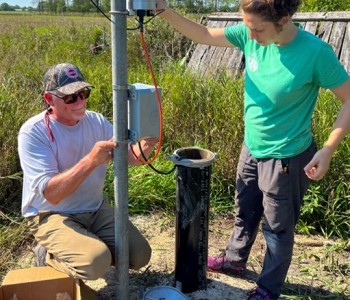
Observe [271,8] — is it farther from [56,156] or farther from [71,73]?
[56,156]

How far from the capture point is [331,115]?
3.69m

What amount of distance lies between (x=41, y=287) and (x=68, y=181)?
0.62 metres

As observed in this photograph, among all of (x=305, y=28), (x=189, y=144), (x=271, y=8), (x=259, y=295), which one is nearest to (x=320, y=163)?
(x=271, y=8)

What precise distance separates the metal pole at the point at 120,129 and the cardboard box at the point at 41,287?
25 centimetres

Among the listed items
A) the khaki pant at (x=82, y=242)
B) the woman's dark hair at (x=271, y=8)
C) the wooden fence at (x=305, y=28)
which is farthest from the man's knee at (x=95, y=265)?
the wooden fence at (x=305, y=28)

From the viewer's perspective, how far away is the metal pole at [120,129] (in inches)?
Result: 77.3

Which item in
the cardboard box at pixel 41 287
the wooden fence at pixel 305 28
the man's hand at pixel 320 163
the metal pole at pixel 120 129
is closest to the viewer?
the metal pole at pixel 120 129

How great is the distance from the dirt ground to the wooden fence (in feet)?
7.15

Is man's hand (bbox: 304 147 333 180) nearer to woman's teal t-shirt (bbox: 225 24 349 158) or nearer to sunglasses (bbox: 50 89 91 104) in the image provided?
woman's teal t-shirt (bbox: 225 24 349 158)

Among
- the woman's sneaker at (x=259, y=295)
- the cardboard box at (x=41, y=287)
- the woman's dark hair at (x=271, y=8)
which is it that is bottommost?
the woman's sneaker at (x=259, y=295)

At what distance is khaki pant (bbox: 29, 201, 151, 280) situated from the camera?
2453mm

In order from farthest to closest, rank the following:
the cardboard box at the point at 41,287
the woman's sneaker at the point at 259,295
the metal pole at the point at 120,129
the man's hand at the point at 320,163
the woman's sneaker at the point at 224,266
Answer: the woman's sneaker at the point at 224,266 < the woman's sneaker at the point at 259,295 < the cardboard box at the point at 41,287 < the man's hand at the point at 320,163 < the metal pole at the point at 120,129

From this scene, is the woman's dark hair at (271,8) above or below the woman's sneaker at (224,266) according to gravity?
above

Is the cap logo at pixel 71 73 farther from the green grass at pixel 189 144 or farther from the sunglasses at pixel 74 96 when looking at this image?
the green grass at pixel 189 144
